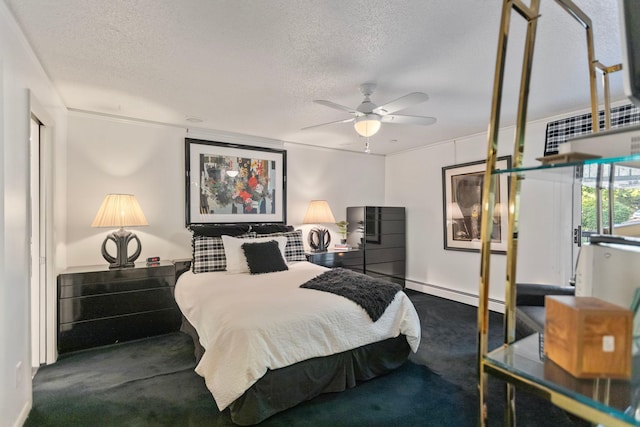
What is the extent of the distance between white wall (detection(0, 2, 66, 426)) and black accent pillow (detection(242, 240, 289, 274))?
175cm

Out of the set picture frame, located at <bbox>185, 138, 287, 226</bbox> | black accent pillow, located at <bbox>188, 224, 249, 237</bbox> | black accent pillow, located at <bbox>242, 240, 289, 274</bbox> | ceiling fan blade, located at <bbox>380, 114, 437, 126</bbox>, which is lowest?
black accent pillow, located at <bbox>242, 240, 289, 274</bbox>

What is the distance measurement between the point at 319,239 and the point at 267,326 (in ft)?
9.12

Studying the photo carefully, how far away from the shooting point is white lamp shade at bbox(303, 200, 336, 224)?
4.80 metres

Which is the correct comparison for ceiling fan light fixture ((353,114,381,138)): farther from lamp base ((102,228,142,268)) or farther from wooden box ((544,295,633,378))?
lamp base ((102,228,142,268))

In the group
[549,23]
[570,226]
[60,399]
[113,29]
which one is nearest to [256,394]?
[60,399]

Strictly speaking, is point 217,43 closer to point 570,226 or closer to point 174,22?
point 174,22

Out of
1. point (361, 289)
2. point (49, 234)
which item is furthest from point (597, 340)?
point (49, 234)

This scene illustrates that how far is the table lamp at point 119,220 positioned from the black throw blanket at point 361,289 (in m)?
1.97

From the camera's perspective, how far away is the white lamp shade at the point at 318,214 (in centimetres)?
480

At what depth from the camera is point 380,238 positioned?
16.9 ft

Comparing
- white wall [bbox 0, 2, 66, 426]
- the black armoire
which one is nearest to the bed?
white wall [bbox 0, 2, 66, 426]

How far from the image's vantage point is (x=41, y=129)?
2756mm

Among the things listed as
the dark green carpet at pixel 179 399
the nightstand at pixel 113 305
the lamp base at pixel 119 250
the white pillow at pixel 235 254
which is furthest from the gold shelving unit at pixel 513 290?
the lamp base at pixel 119 250

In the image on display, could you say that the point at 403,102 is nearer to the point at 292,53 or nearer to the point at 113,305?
the point at 292,53
